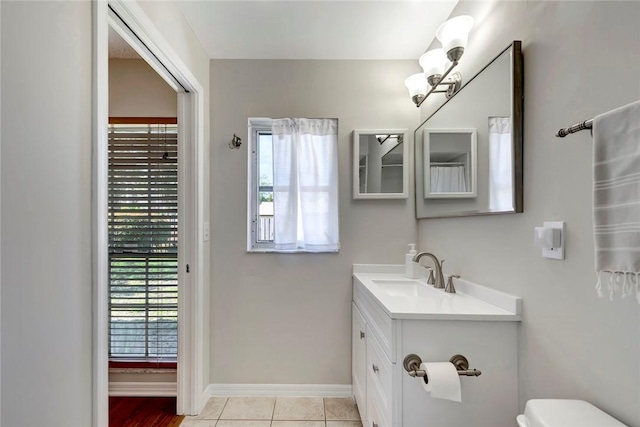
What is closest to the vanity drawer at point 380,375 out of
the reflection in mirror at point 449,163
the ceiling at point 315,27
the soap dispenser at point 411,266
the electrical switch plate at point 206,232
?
the soap dispenser at point 411,266

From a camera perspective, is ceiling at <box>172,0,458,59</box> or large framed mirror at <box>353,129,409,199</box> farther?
large framed mirror at <box>353,129,409,199</box>

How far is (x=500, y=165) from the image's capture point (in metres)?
1.20

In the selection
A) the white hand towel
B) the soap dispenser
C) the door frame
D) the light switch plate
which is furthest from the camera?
the soap dispenser

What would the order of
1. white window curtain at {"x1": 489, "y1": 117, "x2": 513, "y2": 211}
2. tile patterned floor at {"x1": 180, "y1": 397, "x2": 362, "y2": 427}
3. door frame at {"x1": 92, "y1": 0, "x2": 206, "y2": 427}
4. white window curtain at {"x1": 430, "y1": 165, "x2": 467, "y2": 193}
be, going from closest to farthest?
white window curtain at {"x1": 489, "y1": 117, "x2": 513, "y2": 211}, door frame at {"x1": 92, "y1": 0, "x2": 206, "y2": 427}, white window curtain at {"x1": 430, "y1": 165, "x2": 467, "y2": 193}, tile patterned floor at {"x1": 180, "y1": 397, "x2": 362, "y2": 427}

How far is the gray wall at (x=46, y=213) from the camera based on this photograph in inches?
27.9

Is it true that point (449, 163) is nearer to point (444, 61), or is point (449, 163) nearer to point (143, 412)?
point (444, 61)

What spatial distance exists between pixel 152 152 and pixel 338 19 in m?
1.56

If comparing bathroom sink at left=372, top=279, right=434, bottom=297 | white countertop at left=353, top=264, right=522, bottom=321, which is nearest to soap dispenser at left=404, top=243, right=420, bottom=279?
bathroom sink at left=372, top=279, right=434, bottom=297

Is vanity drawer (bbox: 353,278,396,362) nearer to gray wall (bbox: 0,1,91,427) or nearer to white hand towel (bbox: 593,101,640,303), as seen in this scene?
white hand towel (bbox: 593,101,640,303)

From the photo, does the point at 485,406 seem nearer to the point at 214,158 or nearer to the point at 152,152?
the point at 214,158

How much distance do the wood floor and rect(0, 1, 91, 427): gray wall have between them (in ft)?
3.53

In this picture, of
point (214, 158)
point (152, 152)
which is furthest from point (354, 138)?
point (152, 152)

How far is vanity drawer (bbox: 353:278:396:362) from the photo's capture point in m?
1.10

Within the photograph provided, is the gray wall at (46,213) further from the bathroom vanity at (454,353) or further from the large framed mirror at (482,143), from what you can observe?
the large framed mirror at (482,143)
